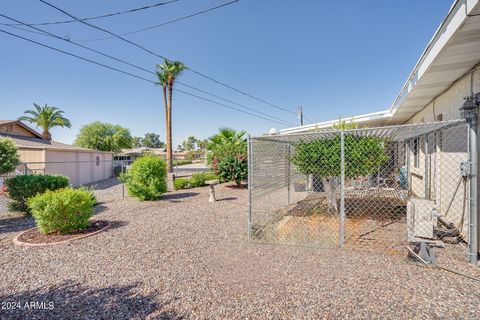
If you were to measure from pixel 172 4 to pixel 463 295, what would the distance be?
26.9 feet

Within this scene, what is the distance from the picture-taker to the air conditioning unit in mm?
3793

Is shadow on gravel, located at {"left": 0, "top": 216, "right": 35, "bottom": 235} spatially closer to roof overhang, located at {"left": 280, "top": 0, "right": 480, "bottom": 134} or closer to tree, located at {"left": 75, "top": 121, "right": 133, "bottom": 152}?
roof overhang, located at {"left": 280, "top": 0, "right": 480, "bottom": 134}

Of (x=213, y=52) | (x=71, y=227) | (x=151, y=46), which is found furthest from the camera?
(x=213, y=52)

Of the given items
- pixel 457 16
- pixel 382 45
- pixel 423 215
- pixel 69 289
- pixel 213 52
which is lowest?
pixel 69 289

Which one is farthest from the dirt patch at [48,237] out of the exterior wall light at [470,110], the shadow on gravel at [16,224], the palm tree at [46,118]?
the palm tree at [46,118]

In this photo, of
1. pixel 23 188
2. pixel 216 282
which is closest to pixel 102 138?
pixel 23 188

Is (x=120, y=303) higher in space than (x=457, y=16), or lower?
lower

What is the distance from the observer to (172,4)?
6469 mm

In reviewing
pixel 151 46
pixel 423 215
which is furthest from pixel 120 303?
pixel 151 46

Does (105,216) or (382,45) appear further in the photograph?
(382,45)

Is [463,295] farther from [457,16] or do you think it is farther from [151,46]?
[151,46]

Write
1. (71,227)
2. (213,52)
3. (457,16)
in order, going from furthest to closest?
(213,52) → (71,227) → (457,16)

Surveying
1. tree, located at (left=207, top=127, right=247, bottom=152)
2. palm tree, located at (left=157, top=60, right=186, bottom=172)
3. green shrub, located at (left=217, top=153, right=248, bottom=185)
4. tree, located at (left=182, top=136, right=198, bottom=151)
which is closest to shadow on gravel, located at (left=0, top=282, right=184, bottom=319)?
green shrub, located at (left=217, top=153, right=248, bottom=185)

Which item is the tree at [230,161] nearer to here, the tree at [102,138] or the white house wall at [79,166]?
the white house wall at [79,166]
